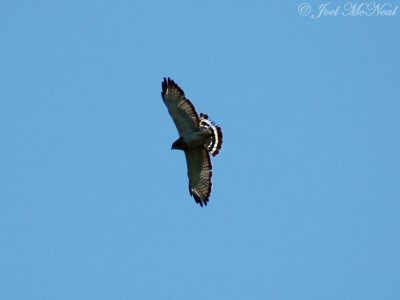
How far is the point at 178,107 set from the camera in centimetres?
2353

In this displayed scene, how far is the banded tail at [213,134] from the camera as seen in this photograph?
2377cm

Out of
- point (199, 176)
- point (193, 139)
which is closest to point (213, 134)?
point (193, 139)

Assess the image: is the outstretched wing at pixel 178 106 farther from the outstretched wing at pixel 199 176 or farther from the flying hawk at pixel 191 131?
the outstretched wing at pixel 199 176

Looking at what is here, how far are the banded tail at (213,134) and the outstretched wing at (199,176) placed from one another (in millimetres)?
236

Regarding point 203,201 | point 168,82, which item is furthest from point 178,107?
point 203,201

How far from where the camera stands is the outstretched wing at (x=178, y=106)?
77.2 ft

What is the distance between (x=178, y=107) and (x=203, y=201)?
215 centimetres

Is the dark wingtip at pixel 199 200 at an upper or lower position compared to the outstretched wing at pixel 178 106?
lower

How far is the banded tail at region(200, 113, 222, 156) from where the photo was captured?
23.8m

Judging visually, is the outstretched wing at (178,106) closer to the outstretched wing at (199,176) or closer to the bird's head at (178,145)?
the bird's head at (178,145)

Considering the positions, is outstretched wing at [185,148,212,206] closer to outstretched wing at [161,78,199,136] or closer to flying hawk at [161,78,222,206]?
flying hawk at [161,78,222,206]

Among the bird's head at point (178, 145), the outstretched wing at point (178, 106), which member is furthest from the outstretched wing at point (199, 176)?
the outstretched wing at point (178, 106)

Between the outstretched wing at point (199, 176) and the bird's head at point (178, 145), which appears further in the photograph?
the outstretched wing at point (199, 176)

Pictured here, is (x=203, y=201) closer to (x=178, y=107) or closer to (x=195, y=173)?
(x=195, y=173)
